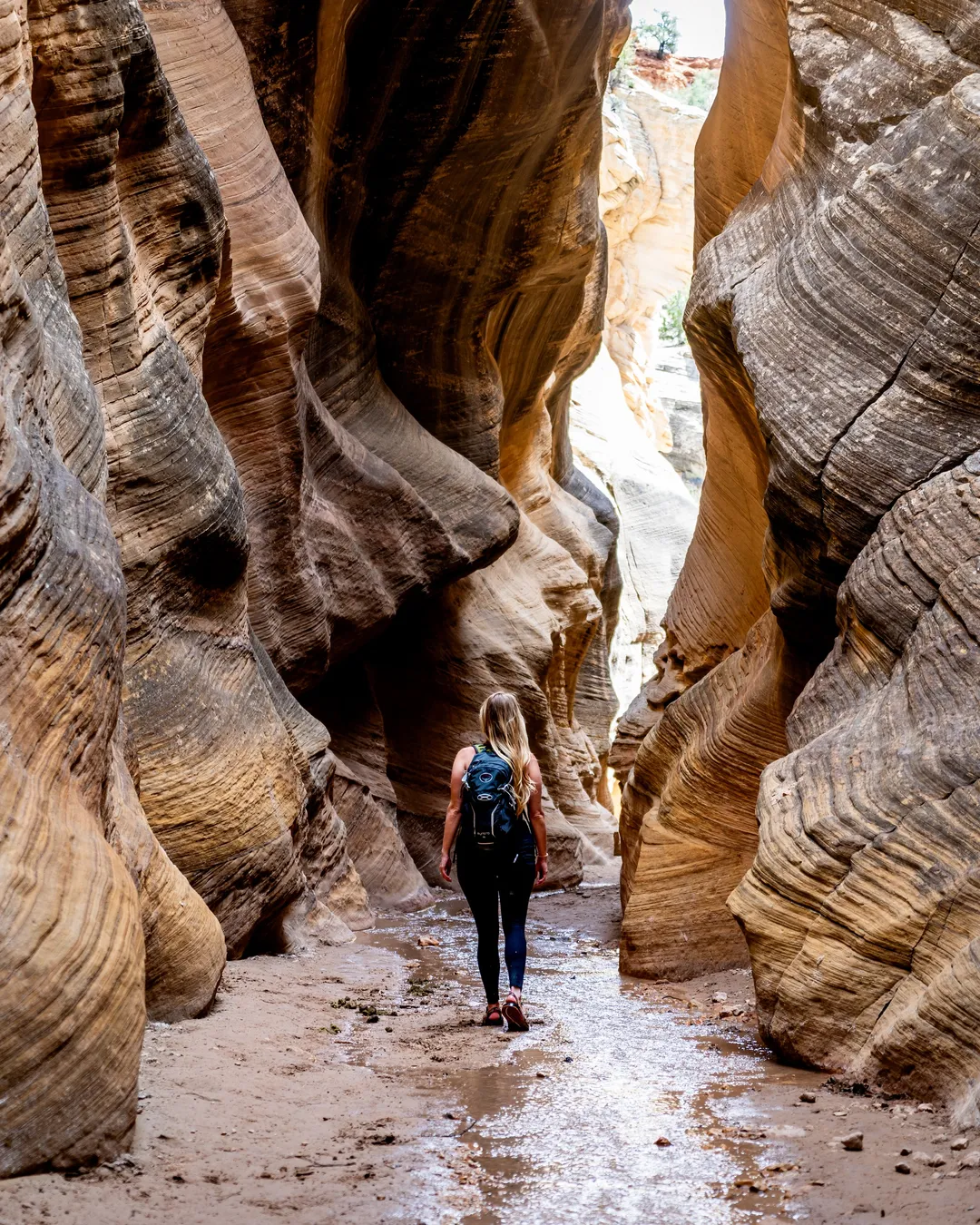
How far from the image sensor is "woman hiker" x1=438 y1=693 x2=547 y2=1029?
5.91m

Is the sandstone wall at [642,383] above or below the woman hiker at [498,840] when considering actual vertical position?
below

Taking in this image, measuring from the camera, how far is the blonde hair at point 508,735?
608 cm

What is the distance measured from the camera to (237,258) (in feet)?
32.2

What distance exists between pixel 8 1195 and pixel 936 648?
424 cm

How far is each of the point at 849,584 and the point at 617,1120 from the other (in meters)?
3.31

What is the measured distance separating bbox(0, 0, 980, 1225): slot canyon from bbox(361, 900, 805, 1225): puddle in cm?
3

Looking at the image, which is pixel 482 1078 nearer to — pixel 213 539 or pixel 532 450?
pixel 213 539

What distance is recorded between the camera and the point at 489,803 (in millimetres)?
5895

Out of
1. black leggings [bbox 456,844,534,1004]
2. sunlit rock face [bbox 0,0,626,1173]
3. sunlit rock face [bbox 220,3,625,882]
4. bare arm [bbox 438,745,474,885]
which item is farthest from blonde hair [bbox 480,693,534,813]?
sunlit rock face [bbox 220,3,625,882]

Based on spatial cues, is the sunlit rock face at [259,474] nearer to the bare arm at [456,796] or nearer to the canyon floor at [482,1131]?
the canyon floor at [482,1131]

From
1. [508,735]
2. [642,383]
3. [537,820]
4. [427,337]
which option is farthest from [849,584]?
[642,383]

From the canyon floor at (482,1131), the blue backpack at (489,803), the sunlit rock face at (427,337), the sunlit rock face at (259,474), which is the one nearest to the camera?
the canyon floor at (482,1131)

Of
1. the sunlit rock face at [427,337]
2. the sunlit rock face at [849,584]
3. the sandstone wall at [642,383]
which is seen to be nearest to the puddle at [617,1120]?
the sunlit rock face at [849,584]

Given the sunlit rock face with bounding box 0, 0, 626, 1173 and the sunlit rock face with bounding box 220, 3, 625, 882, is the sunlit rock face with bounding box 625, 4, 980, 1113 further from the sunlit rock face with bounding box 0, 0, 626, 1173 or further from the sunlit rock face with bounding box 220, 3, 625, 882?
the sunlit rock face with bounding box 220, 3, 625, 882
